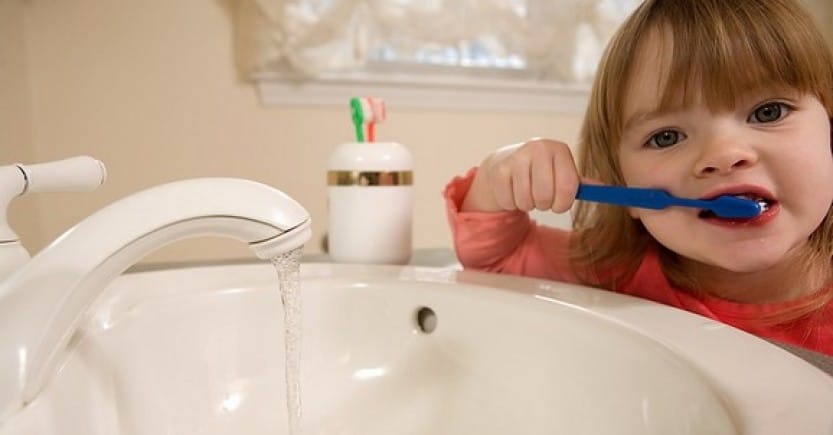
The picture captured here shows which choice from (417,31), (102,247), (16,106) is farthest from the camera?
(417,31)

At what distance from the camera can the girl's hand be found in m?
0.54

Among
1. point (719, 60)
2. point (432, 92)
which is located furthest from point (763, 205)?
point (432, 92)

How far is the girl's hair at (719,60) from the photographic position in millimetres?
492

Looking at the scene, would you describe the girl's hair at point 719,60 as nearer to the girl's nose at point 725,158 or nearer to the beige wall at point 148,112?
the girl's nose at point 725,158

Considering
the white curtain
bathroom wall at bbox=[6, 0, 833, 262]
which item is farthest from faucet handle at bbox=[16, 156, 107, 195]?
the white curtain

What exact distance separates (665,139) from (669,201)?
0.08m

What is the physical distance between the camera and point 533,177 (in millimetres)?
563

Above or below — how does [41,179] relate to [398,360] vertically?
above

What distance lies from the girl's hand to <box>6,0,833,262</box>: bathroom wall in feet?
1.69

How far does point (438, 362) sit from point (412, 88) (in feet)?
2.43

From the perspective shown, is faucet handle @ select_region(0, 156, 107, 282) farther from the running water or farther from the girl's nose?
the girl's nose

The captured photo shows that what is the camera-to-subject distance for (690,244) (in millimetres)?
526

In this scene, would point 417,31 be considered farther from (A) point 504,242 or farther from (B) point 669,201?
(B) point 669,201

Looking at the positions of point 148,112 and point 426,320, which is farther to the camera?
point 148,112
